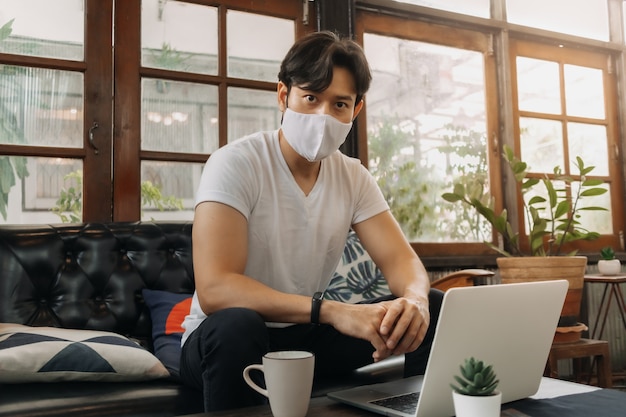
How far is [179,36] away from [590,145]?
8.06 ft

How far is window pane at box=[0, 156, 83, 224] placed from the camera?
209 cm

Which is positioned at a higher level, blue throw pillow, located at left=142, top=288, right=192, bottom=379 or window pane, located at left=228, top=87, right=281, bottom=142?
window pane, located at left=228, top=87, right=281, bottom=142

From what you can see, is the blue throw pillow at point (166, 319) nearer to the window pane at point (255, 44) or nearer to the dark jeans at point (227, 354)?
the dark jeans at point (227, 354)

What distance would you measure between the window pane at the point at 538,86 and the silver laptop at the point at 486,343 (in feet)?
8.48

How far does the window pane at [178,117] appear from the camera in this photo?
7.62 feet

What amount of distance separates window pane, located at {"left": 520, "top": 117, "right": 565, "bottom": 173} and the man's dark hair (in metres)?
2.00

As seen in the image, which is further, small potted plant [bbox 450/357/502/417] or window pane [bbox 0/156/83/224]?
window pane [bbox 0/156/83/224]

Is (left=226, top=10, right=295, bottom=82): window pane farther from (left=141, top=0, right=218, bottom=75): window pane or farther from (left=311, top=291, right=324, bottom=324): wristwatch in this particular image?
(left=311, top=291, right=324, bottom=324): wristwatch

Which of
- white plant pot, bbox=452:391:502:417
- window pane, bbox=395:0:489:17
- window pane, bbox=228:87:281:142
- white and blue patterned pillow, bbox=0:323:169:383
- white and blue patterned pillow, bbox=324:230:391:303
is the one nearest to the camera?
white plant pot, bbox=452:391:502:417

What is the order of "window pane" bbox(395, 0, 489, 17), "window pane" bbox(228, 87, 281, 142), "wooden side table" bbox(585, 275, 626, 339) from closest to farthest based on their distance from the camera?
"window pane" bbox(228, 87, 281, 142) → "wooden side table" bbox(585, 275, 626, 339) → "window pane" bbox(395, 0, 489, 17)

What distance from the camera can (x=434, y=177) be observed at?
9.73 ft

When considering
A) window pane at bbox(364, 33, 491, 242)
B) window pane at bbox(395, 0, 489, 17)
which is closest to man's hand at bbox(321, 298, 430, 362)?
window pane at bbox(364, 33, 491, 242)

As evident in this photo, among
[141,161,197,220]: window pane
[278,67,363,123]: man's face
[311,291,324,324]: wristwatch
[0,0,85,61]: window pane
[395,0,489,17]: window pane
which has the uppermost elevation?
[395,0,489,17]: window pane

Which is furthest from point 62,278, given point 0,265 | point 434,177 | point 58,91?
point 434,177
